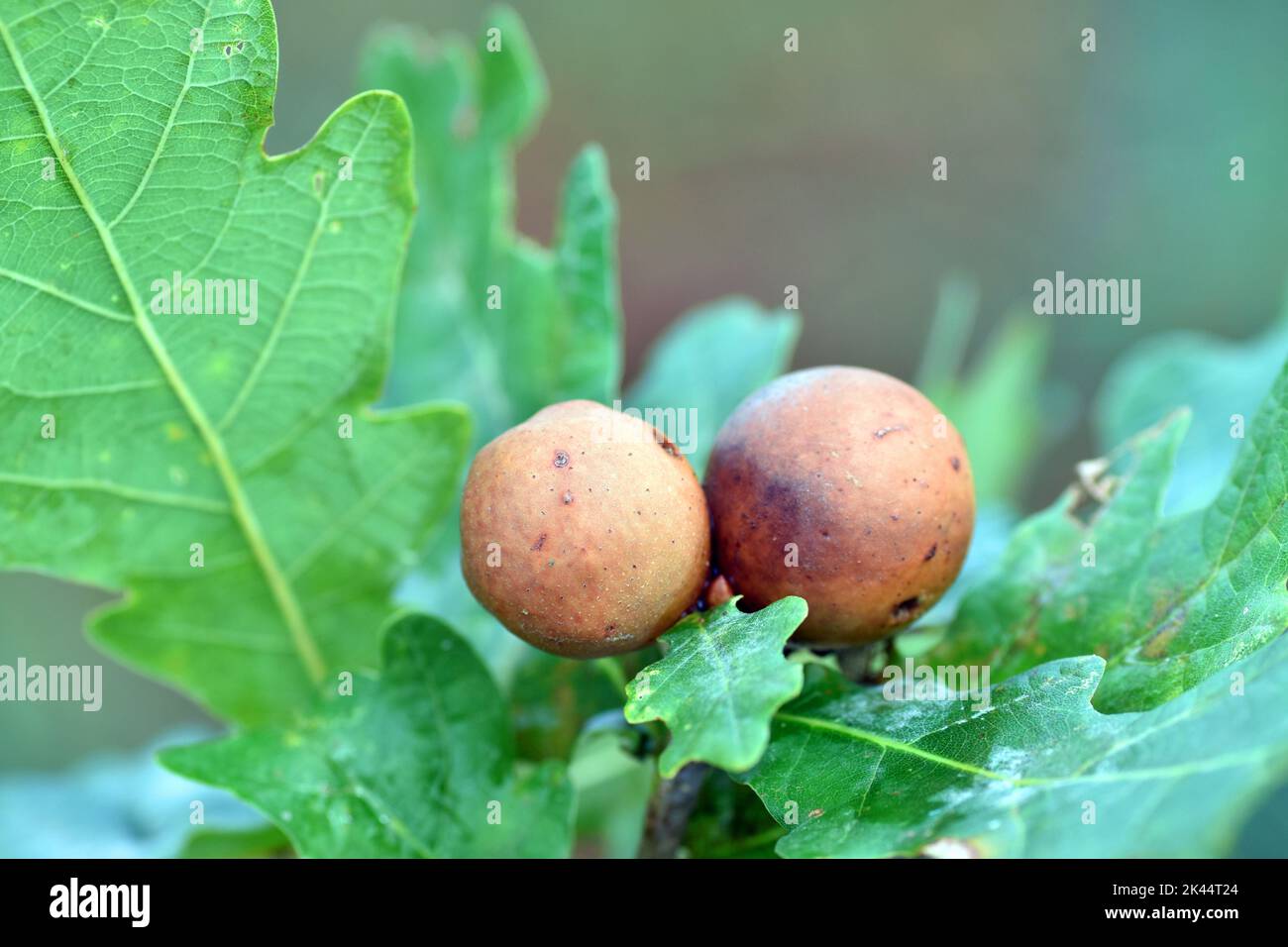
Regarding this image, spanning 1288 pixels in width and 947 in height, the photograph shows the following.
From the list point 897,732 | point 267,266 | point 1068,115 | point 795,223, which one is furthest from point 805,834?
point 1068,115

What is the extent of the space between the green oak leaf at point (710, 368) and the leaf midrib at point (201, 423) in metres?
0.79

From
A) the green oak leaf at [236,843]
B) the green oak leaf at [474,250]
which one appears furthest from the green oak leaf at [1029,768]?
the green oak leaf at [236,843]

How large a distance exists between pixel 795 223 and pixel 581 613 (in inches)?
238

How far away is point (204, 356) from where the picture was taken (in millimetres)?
1771

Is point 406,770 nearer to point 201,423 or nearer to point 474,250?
point 201,423

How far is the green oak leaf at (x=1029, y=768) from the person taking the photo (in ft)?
4.09

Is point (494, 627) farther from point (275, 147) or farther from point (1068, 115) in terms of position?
point (1068, 115)

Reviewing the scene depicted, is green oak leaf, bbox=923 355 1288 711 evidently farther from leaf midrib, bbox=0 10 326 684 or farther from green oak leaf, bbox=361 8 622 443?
leaf midrib, bbox=0 10 326 684

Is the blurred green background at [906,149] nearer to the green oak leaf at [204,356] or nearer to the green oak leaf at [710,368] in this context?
the green oak leaf at [710,368]

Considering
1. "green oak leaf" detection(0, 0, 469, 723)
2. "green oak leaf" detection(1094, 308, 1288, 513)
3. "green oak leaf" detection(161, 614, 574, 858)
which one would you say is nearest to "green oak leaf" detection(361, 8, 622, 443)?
"green oak leaf" detection(0, 0, 469, 723)

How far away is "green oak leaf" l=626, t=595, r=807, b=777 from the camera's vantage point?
1199 millimetres

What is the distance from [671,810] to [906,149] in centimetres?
644

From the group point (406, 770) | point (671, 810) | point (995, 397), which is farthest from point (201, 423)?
point (995, 397)

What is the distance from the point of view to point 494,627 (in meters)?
2.42
